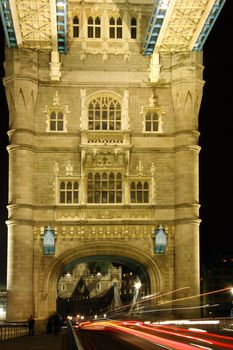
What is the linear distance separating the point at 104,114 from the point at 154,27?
21.9 feet

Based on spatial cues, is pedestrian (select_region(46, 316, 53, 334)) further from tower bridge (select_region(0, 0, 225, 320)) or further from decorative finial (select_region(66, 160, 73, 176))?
decorative finial (select_region(66, 160, 73, 176))

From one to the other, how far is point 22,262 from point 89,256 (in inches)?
202

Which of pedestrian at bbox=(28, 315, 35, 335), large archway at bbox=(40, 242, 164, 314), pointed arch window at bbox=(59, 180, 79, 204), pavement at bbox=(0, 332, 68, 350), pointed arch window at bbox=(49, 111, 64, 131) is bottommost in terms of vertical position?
pavement at bbox=(0, 332, 68, 350)

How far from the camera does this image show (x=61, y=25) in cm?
4631

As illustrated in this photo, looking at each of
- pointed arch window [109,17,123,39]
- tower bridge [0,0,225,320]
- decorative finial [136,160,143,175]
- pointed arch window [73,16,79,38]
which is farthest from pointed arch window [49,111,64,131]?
pointed arch window [109,17,123,39]

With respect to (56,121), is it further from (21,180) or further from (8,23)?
(8,23)

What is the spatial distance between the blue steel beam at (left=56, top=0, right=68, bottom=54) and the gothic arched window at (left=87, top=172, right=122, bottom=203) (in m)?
7.86

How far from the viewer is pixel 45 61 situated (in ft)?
163

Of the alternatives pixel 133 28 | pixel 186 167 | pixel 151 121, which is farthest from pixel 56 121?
pixel 186 167

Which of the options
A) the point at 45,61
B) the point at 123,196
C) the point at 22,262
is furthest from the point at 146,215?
the point at 45,61

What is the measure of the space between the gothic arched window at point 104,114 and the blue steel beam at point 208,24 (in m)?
5.98

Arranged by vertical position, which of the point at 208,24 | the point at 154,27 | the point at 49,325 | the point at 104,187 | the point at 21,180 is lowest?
the point at 49,325

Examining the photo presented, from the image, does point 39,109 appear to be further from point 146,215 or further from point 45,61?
point 146,215

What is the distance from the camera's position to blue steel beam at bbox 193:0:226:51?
45.3 meters
